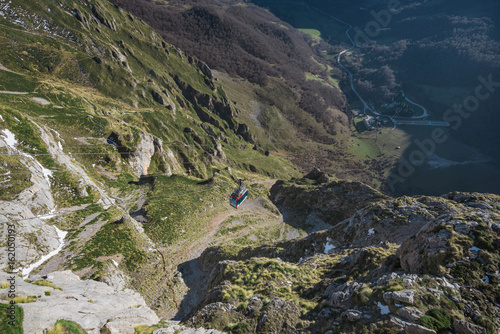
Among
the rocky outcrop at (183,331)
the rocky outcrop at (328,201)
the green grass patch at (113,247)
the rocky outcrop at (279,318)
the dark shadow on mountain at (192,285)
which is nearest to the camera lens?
the rocky outcrop at (279,318)

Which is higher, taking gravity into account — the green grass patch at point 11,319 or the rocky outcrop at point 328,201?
the green grass patch at point 11,319

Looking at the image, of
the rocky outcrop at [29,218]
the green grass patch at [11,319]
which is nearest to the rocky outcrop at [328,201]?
the rocky outcrop at [29,218]

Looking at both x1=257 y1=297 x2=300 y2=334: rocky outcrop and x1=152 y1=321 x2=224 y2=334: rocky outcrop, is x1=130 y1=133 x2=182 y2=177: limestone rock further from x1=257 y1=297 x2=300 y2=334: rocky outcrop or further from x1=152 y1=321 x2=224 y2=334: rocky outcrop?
x1=257 y1=297 x2=300 y2=334: rocky outcrop

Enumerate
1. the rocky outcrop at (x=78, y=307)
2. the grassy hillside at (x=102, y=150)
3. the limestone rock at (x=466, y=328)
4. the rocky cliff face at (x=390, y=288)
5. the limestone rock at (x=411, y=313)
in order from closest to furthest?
the limestone rock at (x=466, y=328), the limestone rock at (x=411, y=313), the rocky cliff face at (x=390, y=288), the rocky outcrop at (x=78, y=307), the grassy hillside at (x=102, y=150)

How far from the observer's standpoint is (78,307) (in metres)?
16.7

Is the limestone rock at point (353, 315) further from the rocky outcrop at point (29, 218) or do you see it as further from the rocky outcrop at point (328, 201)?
the rocky outcrop at point (328, 201)

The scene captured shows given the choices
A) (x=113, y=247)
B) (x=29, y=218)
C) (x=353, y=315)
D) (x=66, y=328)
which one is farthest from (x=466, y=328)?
(x=29, y=218)

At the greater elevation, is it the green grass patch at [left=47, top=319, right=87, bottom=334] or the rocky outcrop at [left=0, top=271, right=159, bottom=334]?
the green grass patch at [left=47, top=319, right=87, bottom=334]

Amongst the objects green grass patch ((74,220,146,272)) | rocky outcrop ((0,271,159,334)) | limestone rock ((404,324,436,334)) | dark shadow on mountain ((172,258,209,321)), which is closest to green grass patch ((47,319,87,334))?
rocky outcrop ((0,271,159,334))

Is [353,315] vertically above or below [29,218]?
above

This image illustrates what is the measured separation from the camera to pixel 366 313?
1451 cm

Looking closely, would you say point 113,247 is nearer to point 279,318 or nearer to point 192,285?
point 192,285

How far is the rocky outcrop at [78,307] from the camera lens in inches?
528

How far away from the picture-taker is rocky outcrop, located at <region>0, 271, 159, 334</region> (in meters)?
13.4
